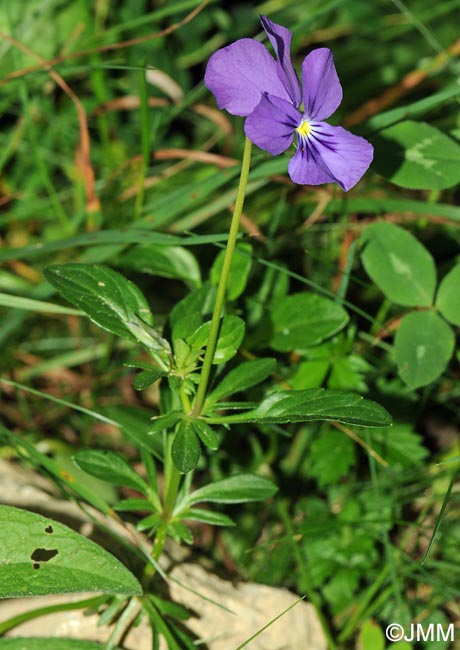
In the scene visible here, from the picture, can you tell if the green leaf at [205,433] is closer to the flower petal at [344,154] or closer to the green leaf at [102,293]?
the green leaf at [102,293]

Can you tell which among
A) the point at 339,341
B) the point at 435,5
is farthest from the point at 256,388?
the point at 435,5

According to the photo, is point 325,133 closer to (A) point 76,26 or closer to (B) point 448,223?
(B) point 448,223

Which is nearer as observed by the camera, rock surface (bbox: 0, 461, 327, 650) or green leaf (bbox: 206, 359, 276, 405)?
green leaf (bbox: 206, 359, 276, 405)

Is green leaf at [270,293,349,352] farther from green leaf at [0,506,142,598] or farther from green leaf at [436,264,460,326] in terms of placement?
green leaf at [0,506,142,598]

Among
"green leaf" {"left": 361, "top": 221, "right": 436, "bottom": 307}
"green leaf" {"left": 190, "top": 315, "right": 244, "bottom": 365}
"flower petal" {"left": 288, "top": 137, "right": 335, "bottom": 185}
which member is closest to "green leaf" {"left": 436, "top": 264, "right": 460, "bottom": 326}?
"green leaf" {"left": 361, "top": 221, "right": 436, "bottom": 307}

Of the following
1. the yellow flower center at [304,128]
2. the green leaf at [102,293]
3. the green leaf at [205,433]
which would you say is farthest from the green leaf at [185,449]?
the yellow flower center at [304,128]

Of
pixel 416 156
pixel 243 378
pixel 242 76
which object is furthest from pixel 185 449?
pixel 416 156
